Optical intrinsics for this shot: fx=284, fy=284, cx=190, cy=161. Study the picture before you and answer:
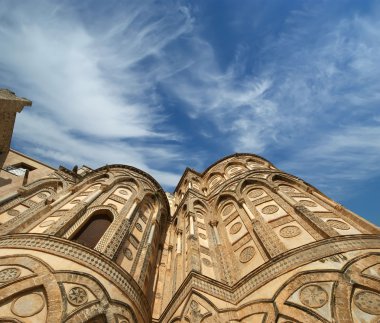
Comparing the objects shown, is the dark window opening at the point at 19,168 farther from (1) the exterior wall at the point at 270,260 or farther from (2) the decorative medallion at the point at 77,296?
(2) the decorative medallion at the point at 77,296

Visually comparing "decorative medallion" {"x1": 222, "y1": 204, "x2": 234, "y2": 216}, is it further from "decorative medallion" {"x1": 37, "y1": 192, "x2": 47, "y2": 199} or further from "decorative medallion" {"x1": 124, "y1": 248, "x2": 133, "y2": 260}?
"decorative medallion" {"x1": 37, "y1": 192, "x2": 47, "y2": 199}

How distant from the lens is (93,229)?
36.7ft

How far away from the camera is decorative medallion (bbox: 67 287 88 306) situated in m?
7.00

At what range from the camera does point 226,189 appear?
1634cm

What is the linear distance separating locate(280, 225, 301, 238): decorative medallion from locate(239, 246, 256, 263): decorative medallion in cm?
126

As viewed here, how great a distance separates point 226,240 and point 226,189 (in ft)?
14.2

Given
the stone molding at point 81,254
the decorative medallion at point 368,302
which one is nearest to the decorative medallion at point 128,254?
the stone molding at point 81,254

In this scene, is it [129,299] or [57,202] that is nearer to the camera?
[129,299]

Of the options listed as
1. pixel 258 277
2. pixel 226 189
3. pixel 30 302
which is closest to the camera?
pixel 30 302

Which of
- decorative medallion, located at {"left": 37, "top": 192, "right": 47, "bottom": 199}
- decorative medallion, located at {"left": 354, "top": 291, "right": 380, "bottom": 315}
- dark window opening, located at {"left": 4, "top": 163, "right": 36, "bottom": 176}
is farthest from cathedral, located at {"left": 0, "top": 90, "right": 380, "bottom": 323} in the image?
dark window opening, located at {"left": 4, "top": 163, "right": 36, "bottom": 176}

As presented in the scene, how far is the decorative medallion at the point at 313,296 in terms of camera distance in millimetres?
7066

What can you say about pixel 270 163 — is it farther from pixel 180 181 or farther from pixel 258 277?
pixel 258 277

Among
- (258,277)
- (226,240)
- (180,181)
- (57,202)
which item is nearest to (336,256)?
(258,277)

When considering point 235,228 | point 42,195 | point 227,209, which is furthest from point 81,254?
point 42,195
